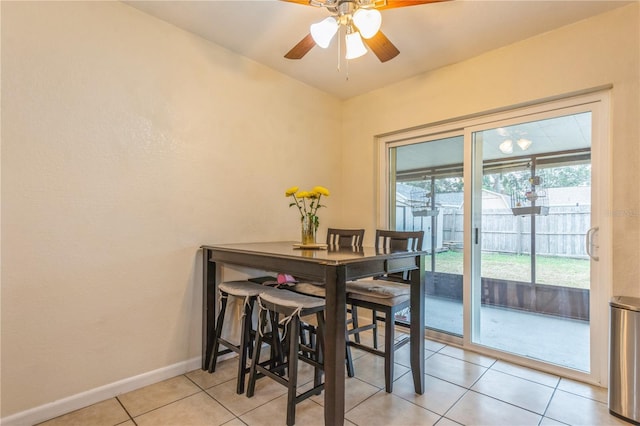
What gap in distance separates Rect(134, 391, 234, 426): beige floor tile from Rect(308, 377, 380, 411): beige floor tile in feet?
1.76

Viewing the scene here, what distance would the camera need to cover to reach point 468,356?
258 centimetres

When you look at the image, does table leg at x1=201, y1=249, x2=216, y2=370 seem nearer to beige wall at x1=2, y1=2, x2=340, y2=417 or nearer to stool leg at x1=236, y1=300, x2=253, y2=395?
beige wall at x1=2, y1=2, x2=340, y2=417

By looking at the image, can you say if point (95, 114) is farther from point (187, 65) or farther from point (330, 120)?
point (330, 120)

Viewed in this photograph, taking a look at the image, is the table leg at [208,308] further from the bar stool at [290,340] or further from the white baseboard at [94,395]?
the bar stool at [290,340]

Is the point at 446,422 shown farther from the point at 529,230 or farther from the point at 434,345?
the point at 529,230

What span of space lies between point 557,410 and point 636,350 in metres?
0.56

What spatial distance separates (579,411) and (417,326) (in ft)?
3.30

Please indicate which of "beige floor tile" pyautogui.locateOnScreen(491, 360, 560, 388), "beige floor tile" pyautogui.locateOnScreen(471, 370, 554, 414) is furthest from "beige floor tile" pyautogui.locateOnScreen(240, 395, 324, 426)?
"beige floor tile" pyautogui.locateOnScreen(491, 360, 560, 388)

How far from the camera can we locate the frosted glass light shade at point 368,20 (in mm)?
1543

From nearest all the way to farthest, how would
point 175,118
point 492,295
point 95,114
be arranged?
A: point 95,114 → point 175,118 → point 492,295

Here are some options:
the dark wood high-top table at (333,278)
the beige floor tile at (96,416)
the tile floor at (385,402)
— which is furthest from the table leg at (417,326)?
the beige floor tile at (96,416)

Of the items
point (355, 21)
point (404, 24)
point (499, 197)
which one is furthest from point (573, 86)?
point (355, 21)

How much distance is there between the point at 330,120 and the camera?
3.52 m

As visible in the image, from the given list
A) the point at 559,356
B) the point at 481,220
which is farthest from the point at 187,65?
the point at 559,356
